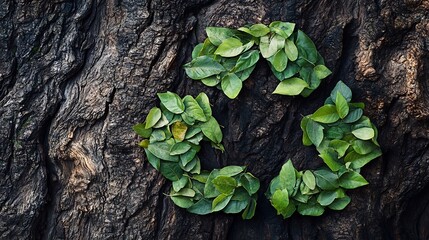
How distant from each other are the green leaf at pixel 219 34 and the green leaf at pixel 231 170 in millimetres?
351

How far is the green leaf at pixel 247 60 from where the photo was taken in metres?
1.76

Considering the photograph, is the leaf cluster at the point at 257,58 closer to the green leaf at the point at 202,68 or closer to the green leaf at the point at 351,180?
the green leaf at the point at 202,68

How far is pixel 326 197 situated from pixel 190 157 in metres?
0.40

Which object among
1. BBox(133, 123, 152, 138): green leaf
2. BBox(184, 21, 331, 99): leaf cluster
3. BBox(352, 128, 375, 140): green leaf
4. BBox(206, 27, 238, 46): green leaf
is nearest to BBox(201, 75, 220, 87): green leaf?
BBox(184, 21, 331, 99): leaf cluster

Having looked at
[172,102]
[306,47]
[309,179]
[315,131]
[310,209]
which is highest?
[306,47]

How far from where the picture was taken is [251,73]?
5.88 ft

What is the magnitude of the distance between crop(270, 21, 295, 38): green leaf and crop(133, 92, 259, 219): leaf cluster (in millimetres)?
264

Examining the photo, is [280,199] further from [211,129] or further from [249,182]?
[211,129]

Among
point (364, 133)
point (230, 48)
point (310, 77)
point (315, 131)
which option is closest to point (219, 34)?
point (230, 48)

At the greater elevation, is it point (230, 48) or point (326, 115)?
point (230, 48)

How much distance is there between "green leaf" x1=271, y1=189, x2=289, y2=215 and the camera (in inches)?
69.8

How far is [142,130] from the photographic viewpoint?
5.81 ft

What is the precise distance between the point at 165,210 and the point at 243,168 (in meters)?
0.25

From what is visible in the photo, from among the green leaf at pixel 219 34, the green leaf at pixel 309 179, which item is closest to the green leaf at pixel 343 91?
the green leaf at pixel 309 179
